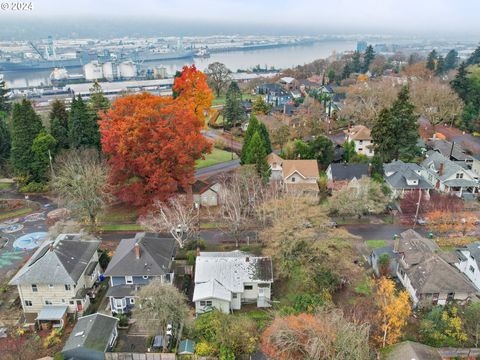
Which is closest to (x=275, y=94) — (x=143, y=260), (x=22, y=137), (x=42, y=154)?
(x=42, y=154)

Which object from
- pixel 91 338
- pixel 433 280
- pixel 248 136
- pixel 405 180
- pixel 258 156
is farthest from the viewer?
pixel 248 136

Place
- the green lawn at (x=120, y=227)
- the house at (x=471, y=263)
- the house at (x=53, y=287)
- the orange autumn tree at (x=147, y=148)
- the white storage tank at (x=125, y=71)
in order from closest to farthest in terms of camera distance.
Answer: the house at (x=53, y=287) < the house at (x=471, y=263) < the orange autumn tree at (x=147, y=148) < the green lawn at (x=120, y=227) < the white storage tank at (x=125, y=71)

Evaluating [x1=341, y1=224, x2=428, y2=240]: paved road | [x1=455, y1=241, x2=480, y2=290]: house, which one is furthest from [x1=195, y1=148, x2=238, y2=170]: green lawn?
[x1=455, y1=241, x2=480, y2=290]: house

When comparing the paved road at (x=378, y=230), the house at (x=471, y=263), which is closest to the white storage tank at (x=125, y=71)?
the paved road at (x=378, y=230)

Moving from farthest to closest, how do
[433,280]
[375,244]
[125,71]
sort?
[125,71]
[375,244]
[433,280]

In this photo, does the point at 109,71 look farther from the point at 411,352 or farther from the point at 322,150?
the point at 411,352

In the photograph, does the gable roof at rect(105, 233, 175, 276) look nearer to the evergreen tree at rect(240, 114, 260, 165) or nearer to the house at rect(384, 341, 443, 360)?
the house at rect(384, 341, 443, 360)

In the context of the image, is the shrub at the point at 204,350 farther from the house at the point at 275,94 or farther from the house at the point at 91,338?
the house at the point at 275,94
